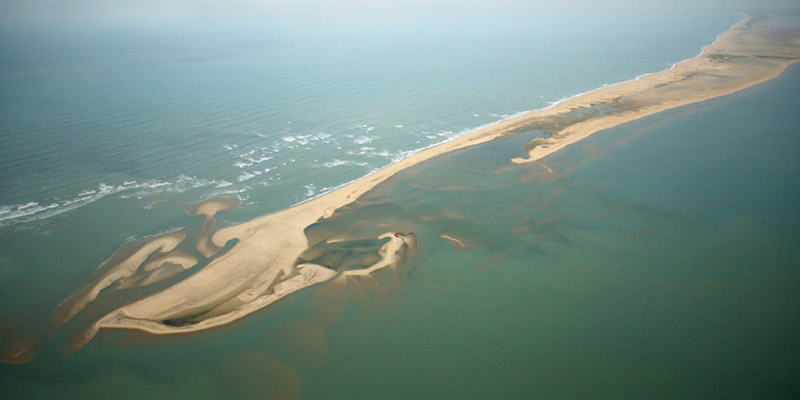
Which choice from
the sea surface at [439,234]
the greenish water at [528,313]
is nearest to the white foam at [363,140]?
the sea surface at [439,234]

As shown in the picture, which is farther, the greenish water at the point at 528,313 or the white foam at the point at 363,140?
the white foam at the point at 363,140

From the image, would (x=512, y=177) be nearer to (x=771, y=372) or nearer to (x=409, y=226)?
(x=409, y=226)

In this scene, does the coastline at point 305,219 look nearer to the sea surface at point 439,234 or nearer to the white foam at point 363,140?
the sea surface at point 439,234

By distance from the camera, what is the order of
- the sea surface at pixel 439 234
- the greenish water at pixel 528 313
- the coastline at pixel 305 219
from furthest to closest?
the coastline at pixel 305 219
the sea surface at pixel 439 234
the greenish water at pixel 528 313

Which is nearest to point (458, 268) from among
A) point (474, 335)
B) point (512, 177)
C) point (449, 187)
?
point (474, 335)

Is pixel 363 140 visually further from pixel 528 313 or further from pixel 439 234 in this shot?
pixel 528 313

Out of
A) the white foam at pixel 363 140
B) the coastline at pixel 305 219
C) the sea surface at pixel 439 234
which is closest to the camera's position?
the sea surface at pixel 439 234
